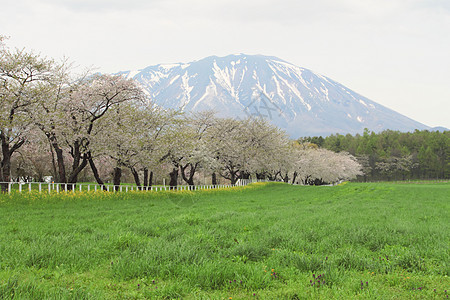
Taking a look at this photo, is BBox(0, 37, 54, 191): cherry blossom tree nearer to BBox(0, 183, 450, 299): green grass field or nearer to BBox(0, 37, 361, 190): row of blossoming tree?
BBox(0, 37, 361, 190): row of blossoming tree

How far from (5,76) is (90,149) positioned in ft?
24.6

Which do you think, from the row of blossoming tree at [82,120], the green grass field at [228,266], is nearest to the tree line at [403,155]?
→ the row of blossoming tree at [82,120]

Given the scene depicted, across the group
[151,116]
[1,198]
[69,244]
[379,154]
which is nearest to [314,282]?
[69,244]

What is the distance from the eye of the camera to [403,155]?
141 m

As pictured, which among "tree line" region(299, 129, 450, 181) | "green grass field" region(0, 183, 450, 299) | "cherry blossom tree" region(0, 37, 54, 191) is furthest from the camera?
"tree line" region(299, 129, 450, 181)

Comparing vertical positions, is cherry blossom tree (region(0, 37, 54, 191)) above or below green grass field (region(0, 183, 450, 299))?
above

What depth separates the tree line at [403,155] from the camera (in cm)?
13462

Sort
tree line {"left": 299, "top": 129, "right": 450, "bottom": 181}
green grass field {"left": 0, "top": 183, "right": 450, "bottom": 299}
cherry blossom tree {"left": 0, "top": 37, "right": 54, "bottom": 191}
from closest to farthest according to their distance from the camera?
green grass field {"left": 0, "top": 183, "right": 450, "bottom": 299}, cherry blossom tree {"left": 0, "top": 37, "right": 54, "bottom": 191}, tree line {"left": 299, "top": 129, "right": 450, "bottom": 181}

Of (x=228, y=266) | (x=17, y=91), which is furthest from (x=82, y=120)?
(x=228, y=266)

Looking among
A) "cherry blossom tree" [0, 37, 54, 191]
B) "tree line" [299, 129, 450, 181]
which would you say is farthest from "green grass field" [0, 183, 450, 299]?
"tree line" [299, 129, 450, 181]

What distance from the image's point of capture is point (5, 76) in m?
22.5

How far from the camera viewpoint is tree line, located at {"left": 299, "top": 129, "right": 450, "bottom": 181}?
135 metres

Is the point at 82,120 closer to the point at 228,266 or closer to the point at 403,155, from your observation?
the point at 228,266

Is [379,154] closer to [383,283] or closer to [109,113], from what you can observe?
[109,113]
